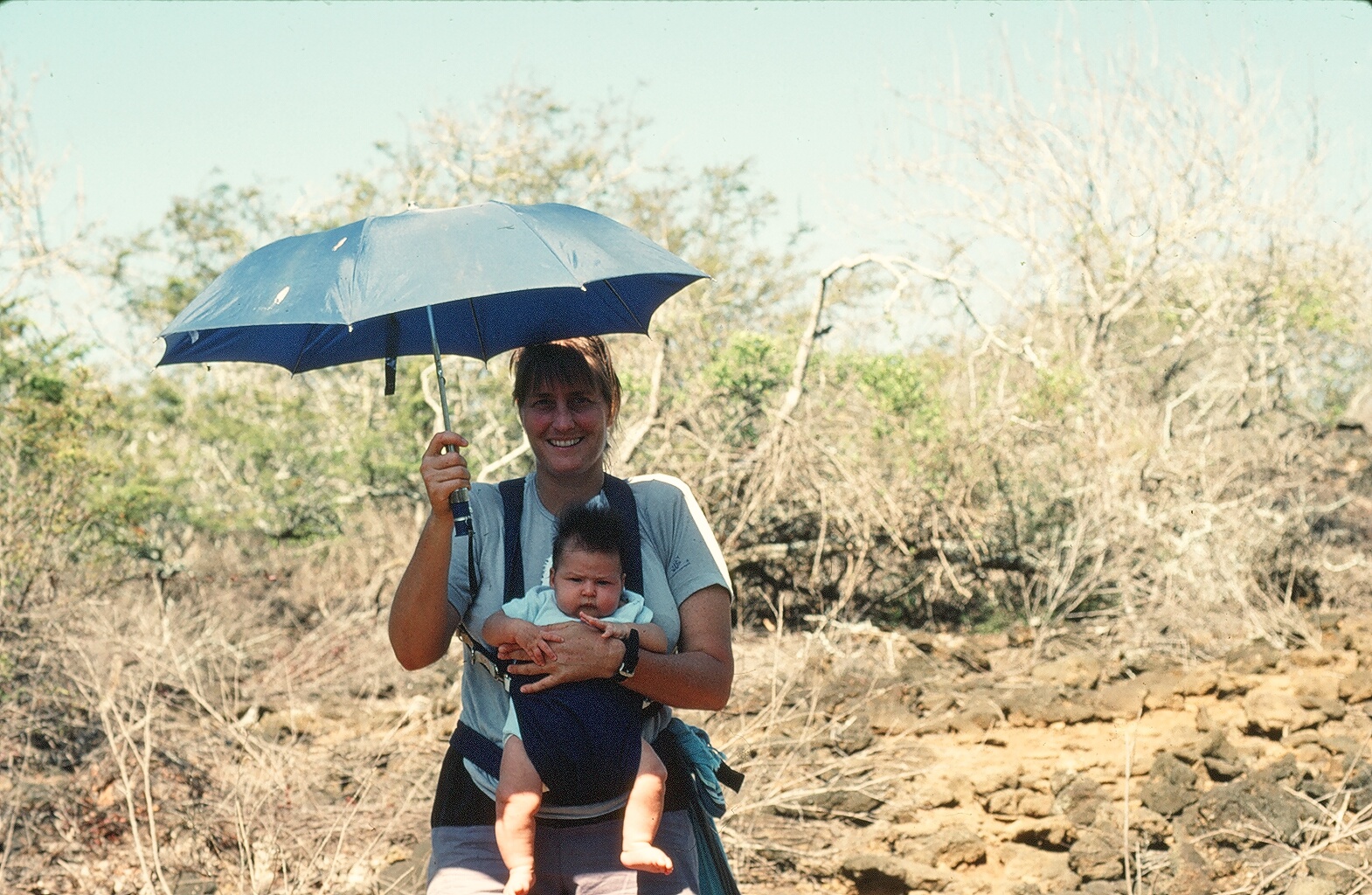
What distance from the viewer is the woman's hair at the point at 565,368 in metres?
2.50

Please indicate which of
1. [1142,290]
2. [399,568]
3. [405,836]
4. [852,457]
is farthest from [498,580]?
[1142,290]

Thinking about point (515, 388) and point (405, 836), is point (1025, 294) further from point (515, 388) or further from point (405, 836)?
point (515, 388)

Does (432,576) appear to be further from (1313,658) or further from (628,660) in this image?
(1313,658)

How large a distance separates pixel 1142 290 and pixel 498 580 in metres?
12.8

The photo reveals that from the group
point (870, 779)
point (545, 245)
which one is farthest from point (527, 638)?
point (870, 779)

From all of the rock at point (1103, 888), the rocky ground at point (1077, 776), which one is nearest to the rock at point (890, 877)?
the rocky ground at point (1077, 776)

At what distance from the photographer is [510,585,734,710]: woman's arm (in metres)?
2.25

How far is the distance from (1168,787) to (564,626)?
5.17m

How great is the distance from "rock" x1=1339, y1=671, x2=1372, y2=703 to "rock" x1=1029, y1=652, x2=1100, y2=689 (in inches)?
62.9

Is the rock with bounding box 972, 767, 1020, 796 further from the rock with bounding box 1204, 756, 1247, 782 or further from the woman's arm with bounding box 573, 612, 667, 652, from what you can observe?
the woman's arm with bounding box 573, 612, 667, 652

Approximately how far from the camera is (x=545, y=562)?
2449mm

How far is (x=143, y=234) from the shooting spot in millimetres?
15602

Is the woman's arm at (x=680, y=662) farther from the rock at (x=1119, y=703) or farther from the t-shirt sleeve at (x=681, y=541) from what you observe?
the rock at (x=1119, y=703)

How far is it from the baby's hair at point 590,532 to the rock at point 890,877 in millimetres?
3516
